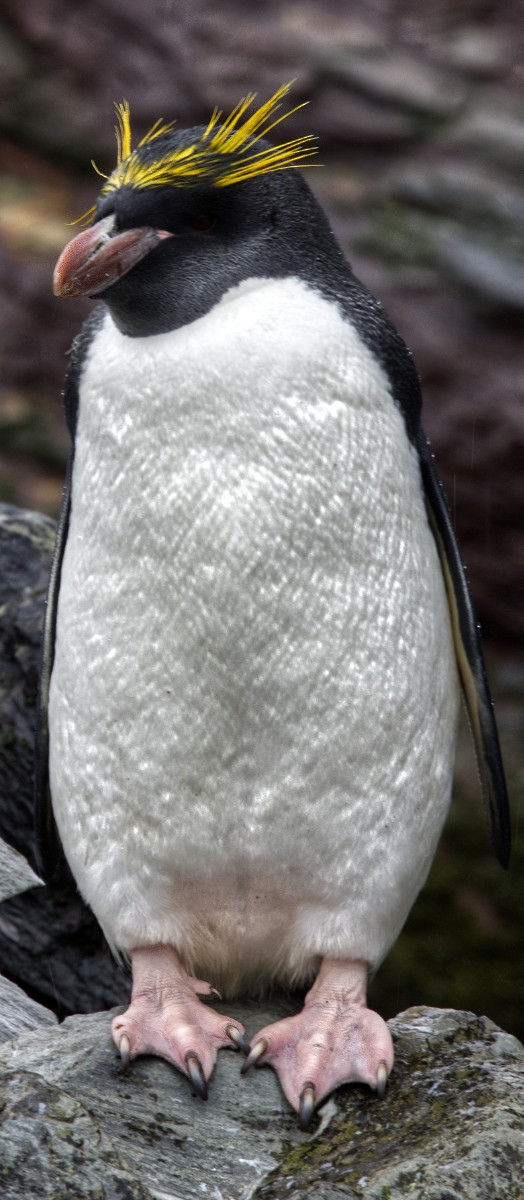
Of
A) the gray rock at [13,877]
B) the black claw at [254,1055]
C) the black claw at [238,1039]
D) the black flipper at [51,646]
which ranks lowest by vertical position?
the black claw at [254,1055]

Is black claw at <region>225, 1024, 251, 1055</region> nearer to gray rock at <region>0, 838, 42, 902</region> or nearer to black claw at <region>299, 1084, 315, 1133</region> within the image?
black claw at <region>299, 1084, 315, 1133</region>

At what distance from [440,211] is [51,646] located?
243 centimetres

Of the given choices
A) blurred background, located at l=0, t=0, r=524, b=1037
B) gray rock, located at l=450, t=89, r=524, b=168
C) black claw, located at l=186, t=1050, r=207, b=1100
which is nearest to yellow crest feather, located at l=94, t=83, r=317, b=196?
black claw, located at l=186, t=1050, r=207, b=1100

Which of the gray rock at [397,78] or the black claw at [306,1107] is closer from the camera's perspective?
the black claw at [306,1107]

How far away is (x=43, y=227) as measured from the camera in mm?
4574

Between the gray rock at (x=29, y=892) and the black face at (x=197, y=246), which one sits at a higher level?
the black face at (x=197, y=246)

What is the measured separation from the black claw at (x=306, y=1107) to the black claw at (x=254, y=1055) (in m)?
0.09

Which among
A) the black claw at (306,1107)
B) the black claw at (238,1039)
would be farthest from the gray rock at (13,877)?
the black claw at (306,1107)

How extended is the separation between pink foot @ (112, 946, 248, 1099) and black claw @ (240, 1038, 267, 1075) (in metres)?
0.03

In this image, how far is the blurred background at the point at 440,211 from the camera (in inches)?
160

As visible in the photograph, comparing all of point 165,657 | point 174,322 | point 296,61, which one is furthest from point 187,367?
point 296,61

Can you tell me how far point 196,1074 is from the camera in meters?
1.82

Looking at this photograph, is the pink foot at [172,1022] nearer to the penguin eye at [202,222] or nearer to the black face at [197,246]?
the black face at [197,246]

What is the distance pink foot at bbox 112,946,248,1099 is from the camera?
1.85 m
